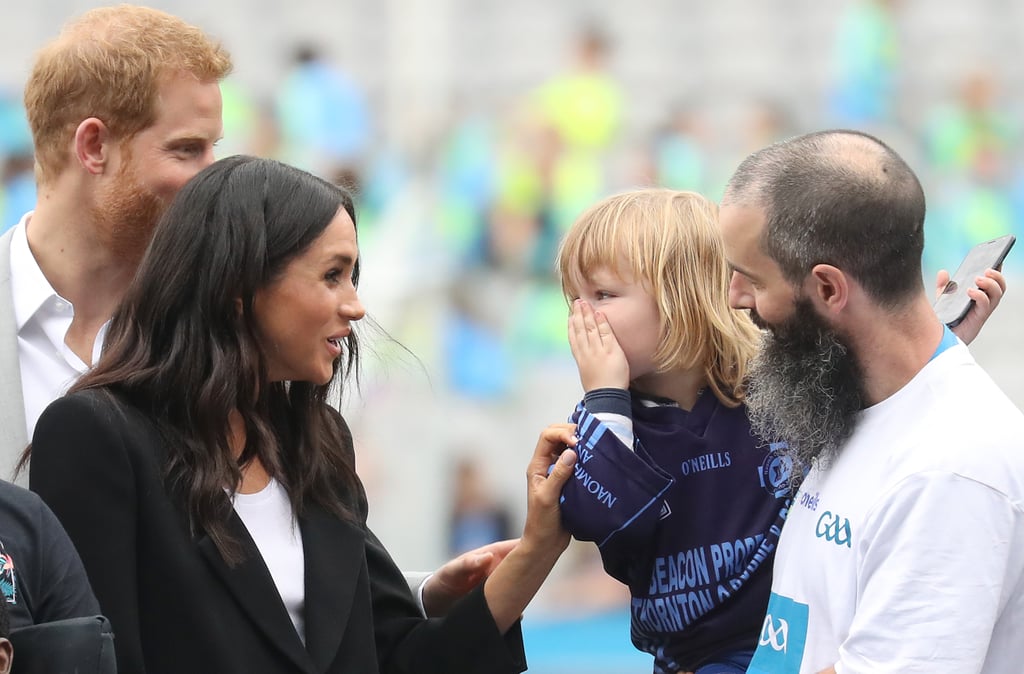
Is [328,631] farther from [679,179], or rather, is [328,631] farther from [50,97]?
[679,179]

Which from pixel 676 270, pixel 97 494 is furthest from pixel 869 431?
pixel 97 494

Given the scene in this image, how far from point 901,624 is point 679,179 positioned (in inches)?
308

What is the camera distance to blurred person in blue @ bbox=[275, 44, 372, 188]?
391 inches

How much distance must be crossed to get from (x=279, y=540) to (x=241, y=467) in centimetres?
14

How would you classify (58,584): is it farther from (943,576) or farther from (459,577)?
(943,576)

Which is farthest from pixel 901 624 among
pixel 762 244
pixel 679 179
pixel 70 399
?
pixel 679 179

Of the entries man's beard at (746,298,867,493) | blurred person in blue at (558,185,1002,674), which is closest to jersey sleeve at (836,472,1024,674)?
man's beard at (746,298,867,493)

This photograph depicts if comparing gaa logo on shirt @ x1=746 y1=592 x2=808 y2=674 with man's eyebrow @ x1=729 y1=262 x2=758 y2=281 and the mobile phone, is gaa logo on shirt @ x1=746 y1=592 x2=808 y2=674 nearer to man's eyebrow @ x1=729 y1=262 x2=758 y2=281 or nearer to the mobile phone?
man's eyebrow @ x1=729 y1=262 x2=758 y2=281

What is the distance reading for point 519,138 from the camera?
1023 cm

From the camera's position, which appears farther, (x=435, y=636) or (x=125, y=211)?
(x=125, y=211)

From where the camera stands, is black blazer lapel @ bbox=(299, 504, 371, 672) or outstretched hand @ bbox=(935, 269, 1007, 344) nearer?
black blazer lapel @ bbox=(299, 504, 371, 672)

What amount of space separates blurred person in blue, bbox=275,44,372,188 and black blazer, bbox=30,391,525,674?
288 inches

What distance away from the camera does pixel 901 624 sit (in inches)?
82.4

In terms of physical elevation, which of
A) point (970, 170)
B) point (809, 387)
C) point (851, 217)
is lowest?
point (970, 170)
